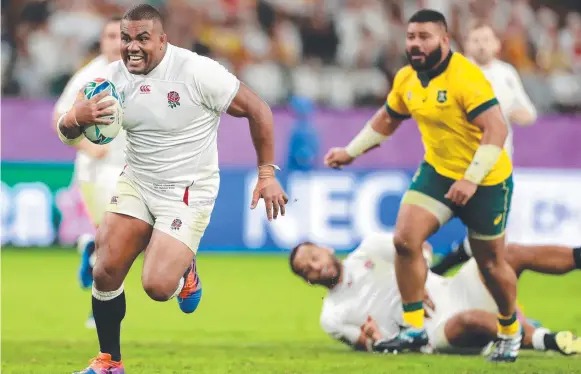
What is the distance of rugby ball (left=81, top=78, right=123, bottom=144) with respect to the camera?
6.86 m

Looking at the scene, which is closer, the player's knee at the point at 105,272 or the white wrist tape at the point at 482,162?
the player's knee at the point at 105,272

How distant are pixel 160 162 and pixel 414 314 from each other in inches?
88.8

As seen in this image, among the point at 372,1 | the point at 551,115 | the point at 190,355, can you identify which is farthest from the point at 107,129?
the point at 372,1

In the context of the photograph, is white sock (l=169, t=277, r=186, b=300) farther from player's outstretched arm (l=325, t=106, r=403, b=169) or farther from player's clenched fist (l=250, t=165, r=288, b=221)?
player's outstretched arm (l=325, t=106, r=403, b=169)

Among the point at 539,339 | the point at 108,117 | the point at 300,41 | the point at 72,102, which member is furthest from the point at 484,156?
the point at 300,41

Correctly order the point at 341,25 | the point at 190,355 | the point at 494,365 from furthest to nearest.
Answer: the point at 341,25 → the point at 190,355 → the point at 494,365

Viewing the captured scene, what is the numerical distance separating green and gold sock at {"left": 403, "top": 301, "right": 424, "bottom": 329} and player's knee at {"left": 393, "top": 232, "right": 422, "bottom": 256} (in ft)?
1.31

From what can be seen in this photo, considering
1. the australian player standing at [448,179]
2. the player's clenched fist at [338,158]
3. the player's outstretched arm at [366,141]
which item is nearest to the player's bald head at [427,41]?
the australian player standing at [448,179]

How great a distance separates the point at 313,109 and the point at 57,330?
692 centimetres

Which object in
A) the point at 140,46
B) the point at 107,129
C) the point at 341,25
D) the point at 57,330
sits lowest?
the point at 57,330

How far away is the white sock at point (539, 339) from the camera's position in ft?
27.6

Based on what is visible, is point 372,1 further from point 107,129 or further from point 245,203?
point 107,129

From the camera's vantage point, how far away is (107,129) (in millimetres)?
6883

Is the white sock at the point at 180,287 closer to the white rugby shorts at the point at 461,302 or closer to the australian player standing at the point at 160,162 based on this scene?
the australian player standing at the point at 160,162
